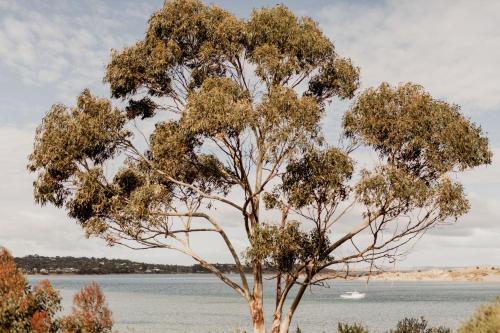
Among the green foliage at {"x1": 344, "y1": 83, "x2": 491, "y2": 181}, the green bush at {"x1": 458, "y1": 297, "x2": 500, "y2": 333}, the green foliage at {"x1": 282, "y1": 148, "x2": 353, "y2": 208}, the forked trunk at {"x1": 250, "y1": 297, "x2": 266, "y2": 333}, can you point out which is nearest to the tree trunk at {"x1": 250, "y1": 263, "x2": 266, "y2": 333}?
the forked trunk at {"x1": 250, "y1": 297, "x2": 266, "y2": 333}

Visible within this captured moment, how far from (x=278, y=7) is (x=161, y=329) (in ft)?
138

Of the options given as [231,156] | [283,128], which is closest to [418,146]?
[283,128]

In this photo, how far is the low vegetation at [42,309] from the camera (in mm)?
20641

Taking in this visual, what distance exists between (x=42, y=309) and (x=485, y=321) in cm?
1526

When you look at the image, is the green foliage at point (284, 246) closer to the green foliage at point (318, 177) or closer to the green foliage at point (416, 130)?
the green foliage at point (318, 177)

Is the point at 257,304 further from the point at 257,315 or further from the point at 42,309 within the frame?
the point at 42,309

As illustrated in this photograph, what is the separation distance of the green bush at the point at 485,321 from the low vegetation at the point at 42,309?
12.1 metres

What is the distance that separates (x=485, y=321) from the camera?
13422 mm

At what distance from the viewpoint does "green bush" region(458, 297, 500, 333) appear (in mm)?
13009

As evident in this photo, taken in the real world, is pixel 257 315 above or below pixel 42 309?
below

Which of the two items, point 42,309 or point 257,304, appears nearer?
point 42,309

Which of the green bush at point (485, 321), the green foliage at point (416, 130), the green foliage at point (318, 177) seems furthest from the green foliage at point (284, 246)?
the green bush at point (485, 321)

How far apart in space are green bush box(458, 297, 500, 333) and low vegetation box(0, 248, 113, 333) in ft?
39.6

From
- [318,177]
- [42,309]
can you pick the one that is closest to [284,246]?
[318,177]
